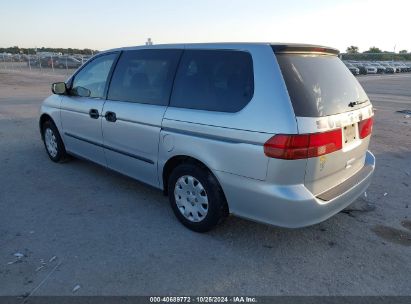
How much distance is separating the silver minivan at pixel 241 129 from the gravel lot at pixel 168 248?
0.38 meters

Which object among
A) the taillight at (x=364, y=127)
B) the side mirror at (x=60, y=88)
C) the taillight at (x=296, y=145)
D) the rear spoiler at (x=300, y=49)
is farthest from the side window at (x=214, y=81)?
the side mirror at (x=60, y=88)

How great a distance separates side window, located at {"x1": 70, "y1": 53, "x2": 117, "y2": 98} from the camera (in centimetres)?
441

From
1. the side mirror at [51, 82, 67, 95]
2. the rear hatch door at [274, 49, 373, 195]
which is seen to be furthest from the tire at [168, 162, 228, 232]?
the side mirror at [51, 82, 67, 95]

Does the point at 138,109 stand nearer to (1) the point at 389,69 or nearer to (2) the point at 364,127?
(2) the point at 364,127

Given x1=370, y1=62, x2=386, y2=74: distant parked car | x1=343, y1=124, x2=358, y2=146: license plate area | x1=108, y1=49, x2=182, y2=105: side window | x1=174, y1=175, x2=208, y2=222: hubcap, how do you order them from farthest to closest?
x1=370, y1=62, x2=386, y2=74: distant parked car → x1=108, y1=49, x2=182, y2=105: side window → x1=174, y1=175, x2=208, y2=222: hubcap → x1=343, y1=124, x2=358, y2=146: license plate area

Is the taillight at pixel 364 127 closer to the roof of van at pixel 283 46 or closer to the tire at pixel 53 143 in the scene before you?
the roof of van at pixel 283 46

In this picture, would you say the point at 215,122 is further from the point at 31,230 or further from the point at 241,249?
the point at 31,230

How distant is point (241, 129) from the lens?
285cm

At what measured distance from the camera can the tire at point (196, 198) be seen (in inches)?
128

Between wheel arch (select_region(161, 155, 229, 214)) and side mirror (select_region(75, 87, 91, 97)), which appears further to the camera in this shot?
side mirror (select_region(75, 87, 91, 97))

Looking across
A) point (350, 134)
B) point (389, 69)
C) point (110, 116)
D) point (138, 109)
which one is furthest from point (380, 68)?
point (138, 109)

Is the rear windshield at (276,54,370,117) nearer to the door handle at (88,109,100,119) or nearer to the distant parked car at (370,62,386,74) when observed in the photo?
the door handle at (88,109,100,119)

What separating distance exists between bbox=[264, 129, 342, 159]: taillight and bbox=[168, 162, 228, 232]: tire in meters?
0.73

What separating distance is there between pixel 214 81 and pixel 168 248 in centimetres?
159
